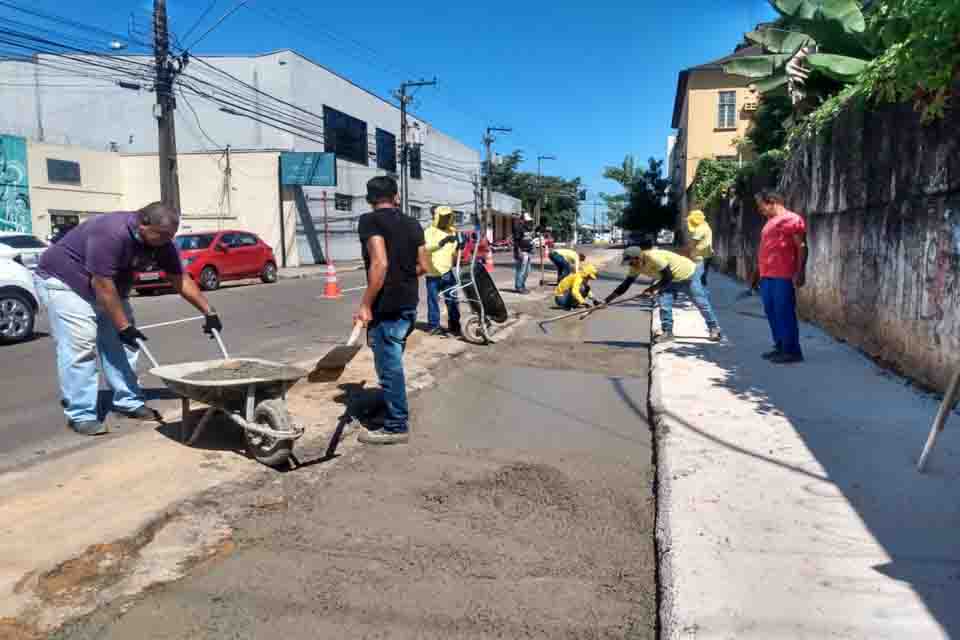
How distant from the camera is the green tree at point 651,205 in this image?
50.2 meters

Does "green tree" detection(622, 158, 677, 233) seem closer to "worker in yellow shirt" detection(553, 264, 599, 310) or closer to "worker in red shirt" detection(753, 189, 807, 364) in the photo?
"worker in yellow shirt" detection(553, 264, 599, 310)

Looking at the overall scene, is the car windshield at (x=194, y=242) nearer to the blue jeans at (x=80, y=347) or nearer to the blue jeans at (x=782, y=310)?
the blue jeans at (x=80, y=347)

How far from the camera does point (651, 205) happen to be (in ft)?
164

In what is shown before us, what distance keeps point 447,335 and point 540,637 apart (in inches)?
267

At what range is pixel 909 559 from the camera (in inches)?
114

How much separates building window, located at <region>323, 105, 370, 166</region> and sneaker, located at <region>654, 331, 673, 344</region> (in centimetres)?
2548

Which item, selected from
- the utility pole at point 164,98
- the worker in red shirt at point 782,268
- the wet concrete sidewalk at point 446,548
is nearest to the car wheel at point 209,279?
the utility pole at point 164,98

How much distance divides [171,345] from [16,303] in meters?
2.17

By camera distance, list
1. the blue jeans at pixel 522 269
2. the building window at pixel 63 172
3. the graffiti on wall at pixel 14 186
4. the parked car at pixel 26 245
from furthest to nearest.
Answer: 1. the building window at pixel 63 172
2. the graffiti on wall at pixel 14 186
3. the blue jeans at pixel 522 269
4. the parked car at pixel 26 245

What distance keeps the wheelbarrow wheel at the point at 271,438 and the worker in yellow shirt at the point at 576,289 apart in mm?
8188

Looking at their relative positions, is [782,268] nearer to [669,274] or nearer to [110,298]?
[669,274]

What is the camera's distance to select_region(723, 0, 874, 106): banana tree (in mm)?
8797

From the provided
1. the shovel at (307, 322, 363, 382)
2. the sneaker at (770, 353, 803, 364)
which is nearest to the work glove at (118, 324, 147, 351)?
the shovel at (307, 322, 363, 382)

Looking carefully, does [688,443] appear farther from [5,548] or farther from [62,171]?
[62,171]
